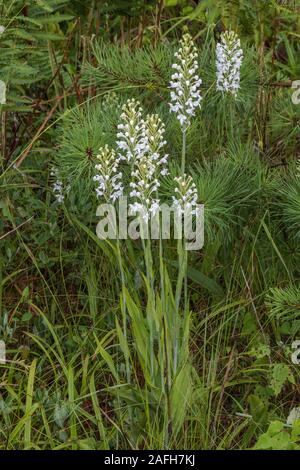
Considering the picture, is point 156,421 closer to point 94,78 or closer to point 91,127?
point 91,127

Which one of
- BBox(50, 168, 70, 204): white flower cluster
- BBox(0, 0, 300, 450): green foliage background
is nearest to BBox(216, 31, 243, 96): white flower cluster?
BBox(0, 0, 300, 450): green foliage background

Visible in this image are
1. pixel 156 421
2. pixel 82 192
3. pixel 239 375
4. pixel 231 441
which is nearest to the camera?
pixel 156 421

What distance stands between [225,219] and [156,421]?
92 centimetres

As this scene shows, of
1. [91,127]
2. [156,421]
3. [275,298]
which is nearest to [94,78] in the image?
[91,127]

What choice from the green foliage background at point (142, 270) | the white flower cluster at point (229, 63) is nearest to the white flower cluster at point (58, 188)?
the green foliage background at point (142, 270)

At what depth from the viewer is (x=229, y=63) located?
3498 mm

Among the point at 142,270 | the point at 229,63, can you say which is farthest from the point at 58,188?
the point at 229,63

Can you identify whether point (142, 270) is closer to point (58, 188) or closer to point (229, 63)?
point (58, 188)

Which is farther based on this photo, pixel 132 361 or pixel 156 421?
pixel 132 361

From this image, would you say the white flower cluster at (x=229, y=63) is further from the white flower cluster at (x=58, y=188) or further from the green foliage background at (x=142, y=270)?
the white flower cluster at (x=58, y=188)

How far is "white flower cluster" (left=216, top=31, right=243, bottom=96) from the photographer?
346 cm

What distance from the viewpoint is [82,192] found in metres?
3.70

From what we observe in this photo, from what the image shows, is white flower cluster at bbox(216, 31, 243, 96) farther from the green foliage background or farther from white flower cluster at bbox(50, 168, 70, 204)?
white flower cluster at bbox(50, 168, 70, 204)

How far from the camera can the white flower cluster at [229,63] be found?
11.3ft
